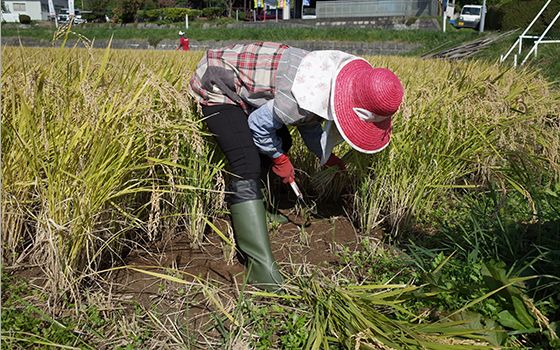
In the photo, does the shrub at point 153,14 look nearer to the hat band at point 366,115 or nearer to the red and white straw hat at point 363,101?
the red and white straw hat at point 363,101

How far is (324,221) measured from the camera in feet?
7.48

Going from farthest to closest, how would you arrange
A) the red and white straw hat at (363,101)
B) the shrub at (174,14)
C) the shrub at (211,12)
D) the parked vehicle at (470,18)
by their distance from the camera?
the shrub at (211,12) < the shrub at (174,14) < the parked vehicle at (470,18) < the red and white straw hat at (363,101)

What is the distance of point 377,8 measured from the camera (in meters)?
22.0

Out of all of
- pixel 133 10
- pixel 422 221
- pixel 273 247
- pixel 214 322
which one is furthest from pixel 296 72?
pixel 133 10

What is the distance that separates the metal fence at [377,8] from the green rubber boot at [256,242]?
73.6 ft

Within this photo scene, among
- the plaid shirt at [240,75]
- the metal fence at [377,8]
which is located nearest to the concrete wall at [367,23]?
the metal fence at [377,8]

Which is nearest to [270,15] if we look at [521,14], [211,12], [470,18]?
[211,12]

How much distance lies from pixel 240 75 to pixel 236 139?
30 cm

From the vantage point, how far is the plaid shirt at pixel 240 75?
1699mm

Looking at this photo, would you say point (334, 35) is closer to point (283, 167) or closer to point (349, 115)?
point (283, 167)

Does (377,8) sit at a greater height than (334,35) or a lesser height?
greater

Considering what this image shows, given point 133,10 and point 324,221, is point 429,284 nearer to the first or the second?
point 324,221

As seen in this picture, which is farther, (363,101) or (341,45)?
(341,45)

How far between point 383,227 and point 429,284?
80cm
